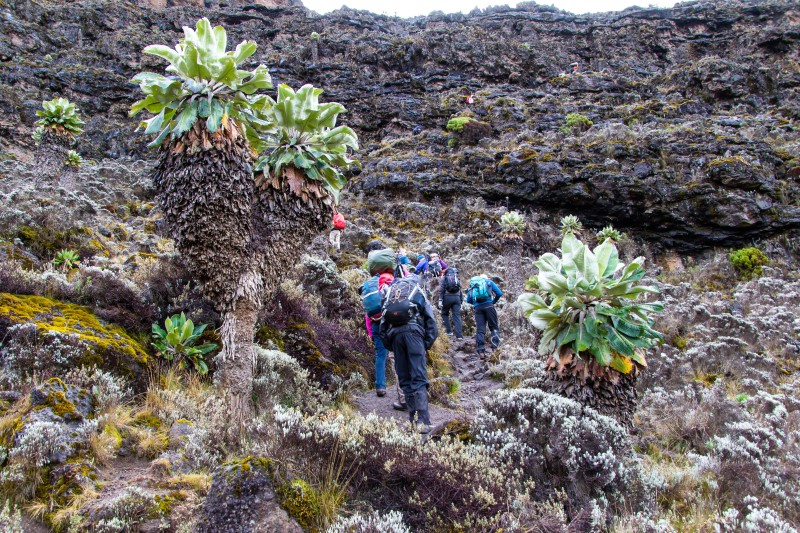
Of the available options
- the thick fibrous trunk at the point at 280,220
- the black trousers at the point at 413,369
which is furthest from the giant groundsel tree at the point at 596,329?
the thick fibrous trunk at the point at 280,220

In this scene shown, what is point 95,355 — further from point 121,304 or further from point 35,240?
point 35,240

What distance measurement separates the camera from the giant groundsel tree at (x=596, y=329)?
4441 mm

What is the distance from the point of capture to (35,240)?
6.62 metres

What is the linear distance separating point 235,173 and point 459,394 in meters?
4.71

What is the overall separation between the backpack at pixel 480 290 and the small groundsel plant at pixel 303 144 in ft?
13.2

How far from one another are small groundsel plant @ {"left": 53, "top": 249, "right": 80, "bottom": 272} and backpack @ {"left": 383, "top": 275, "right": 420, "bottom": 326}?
16.5 feet

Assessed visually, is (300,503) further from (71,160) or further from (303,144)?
(71,160)

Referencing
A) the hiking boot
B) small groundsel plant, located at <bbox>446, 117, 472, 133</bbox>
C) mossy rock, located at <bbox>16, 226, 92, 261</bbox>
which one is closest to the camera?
the hiking boot

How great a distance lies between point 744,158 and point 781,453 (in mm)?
17960

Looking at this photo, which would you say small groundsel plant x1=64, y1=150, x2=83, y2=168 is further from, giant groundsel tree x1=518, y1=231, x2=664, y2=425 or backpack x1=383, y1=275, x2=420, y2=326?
giant groundsel tree x1=518, y1=231, x2=664, y2=425

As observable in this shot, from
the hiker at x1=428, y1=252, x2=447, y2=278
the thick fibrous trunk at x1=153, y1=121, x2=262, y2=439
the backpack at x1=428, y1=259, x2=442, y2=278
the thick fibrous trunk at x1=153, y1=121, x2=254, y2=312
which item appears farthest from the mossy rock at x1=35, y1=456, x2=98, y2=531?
the backpack at x1=428, y1=259, x2=442, y2=278

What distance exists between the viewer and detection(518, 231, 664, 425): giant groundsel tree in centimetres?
444

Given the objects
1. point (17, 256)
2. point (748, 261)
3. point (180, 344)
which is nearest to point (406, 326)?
point (180, 344)

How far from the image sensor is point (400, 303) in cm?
440
